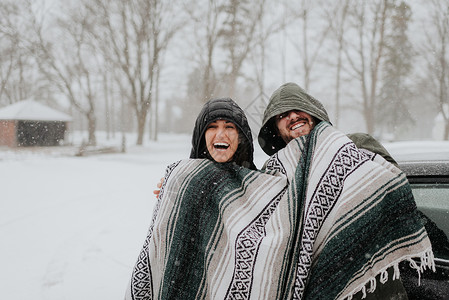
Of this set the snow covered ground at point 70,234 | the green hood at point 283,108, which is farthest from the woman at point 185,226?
A: the snow covered ground at point 70,234

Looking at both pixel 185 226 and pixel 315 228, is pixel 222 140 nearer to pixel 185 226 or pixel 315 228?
pixel 185 226

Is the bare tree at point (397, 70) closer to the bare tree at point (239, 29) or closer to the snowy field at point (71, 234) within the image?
the bare tree at point (239, 29)

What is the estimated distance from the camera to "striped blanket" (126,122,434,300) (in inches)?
48.6

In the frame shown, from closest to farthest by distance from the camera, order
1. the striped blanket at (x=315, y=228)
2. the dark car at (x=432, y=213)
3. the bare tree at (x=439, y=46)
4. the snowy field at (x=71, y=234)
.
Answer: the striped blanket at (x=315, y=228)
the dark car at (x=432, y=213)
the snowy field at (x=71, y=234)
the bare tree at (x=439, y=46)

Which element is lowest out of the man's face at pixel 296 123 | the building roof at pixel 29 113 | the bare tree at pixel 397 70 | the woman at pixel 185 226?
the woman at pixel 185 226

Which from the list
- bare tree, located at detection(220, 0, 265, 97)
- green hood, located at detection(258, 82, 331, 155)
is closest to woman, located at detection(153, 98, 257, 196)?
green hood, located at detection(258, 82, 331, 155)

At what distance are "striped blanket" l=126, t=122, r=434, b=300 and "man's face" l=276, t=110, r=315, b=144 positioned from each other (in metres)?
0.40

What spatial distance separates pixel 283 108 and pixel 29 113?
3039 centimetres

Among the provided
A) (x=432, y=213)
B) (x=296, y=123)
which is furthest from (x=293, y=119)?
(x=432, y=213)

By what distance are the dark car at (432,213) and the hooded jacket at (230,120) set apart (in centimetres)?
91

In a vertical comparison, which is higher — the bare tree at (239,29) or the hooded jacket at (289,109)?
the bare tree at (239,29)

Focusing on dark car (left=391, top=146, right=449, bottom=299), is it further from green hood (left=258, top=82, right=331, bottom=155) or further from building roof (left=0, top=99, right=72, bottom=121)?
building roof (left=0, top=99, right=72, bottom=121)

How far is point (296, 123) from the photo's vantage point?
191cm

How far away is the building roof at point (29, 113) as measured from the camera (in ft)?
84.7
